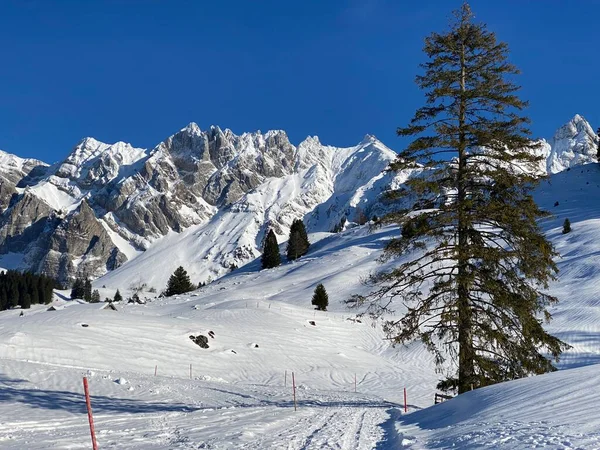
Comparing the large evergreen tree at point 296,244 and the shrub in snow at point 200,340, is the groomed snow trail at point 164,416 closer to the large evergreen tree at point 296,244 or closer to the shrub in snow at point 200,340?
the shrub in snow at point 200,340

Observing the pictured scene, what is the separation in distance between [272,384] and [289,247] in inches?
3039

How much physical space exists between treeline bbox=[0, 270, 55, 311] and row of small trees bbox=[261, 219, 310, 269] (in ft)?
159

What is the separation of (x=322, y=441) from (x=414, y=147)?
28.2 ft

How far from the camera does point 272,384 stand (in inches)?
1110

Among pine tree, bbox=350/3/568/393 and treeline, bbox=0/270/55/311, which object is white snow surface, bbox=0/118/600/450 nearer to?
pine tree, bbox=350/3/568/393

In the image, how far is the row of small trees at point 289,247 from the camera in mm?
100188

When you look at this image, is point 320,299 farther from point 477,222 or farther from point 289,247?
point 289,247

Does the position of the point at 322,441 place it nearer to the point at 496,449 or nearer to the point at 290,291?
the point at 496,449

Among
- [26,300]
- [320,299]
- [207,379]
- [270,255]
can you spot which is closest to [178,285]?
[270,255]

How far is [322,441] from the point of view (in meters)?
9.61

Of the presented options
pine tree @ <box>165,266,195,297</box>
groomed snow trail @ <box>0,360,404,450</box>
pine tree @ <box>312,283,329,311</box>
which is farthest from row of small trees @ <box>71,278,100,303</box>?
groomed snow trail @ <box>0,360,404,450</box>

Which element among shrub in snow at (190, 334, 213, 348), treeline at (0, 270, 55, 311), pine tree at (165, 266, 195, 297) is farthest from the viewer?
treeline at (0, 270, 55, 311)

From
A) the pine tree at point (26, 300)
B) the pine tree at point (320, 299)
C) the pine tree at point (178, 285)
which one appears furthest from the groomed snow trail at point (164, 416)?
the pine tree at point (26, 300)

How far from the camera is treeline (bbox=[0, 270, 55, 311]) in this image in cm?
9706
